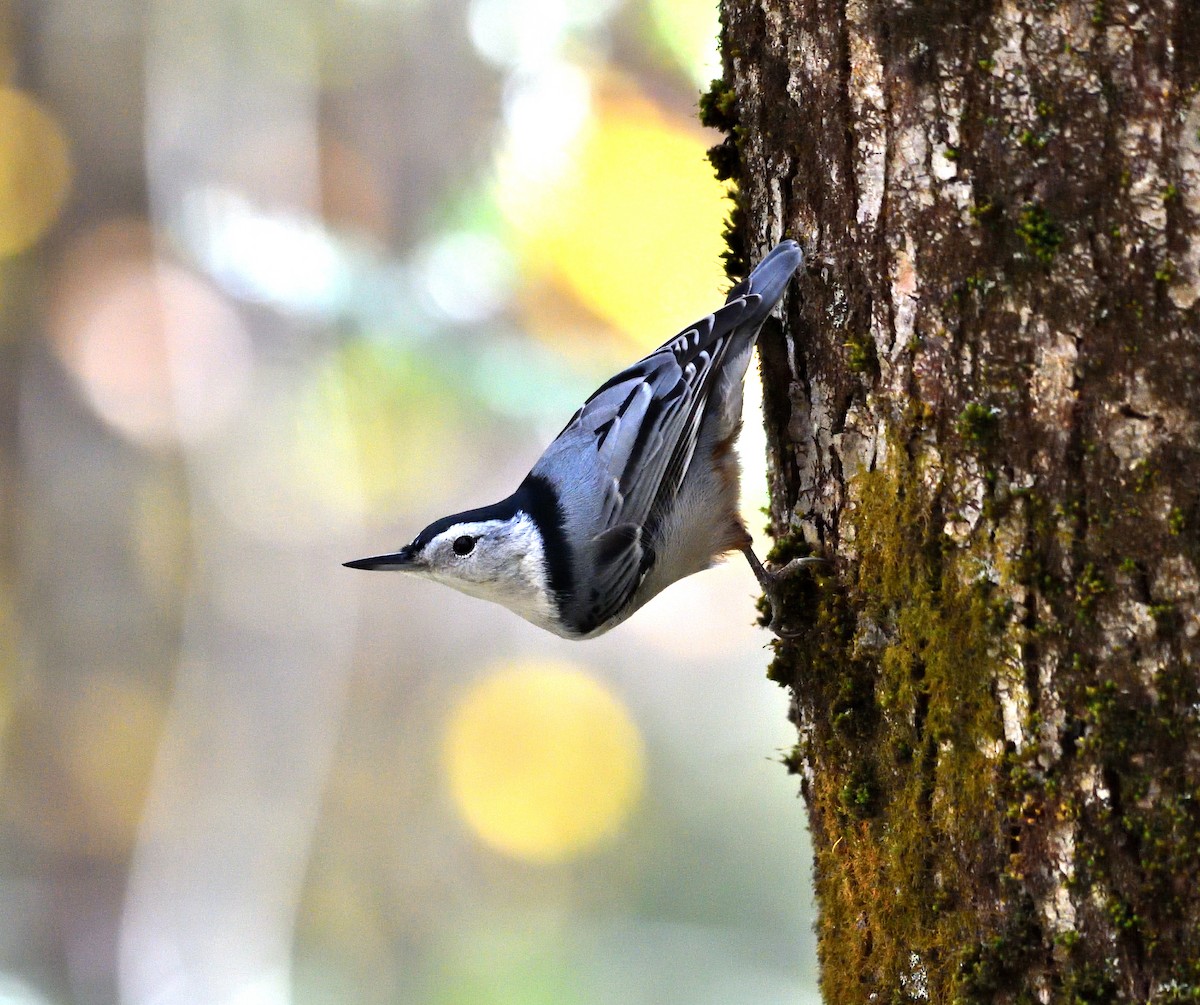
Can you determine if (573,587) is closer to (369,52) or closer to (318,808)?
(318,808)

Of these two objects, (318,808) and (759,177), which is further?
(318,808)

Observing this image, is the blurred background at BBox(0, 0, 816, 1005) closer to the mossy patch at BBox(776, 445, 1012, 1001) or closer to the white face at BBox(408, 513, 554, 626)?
Result: the white face at BBox(408, 513, 554, 626)

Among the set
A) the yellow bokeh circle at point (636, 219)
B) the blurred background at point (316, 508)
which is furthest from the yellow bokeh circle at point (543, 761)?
the yellow bokeh circle at point (636, 219)

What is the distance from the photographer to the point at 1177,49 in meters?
1.45

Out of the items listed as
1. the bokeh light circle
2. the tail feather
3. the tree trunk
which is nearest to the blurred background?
the bokeh light circle

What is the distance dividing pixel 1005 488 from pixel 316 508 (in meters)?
4.49

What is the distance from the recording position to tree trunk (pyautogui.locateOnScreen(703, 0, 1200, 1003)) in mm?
1445

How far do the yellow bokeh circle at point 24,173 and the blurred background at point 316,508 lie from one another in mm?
15

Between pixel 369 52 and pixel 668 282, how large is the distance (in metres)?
2.21

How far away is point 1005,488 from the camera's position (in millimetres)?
1588

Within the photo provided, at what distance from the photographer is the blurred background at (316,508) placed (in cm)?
529

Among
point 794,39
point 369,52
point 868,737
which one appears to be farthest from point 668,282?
point 868,737

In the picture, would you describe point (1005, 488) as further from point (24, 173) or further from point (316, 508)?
point (24, 173)

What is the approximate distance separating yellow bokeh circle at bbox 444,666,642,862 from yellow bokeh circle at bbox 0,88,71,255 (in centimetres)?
314
